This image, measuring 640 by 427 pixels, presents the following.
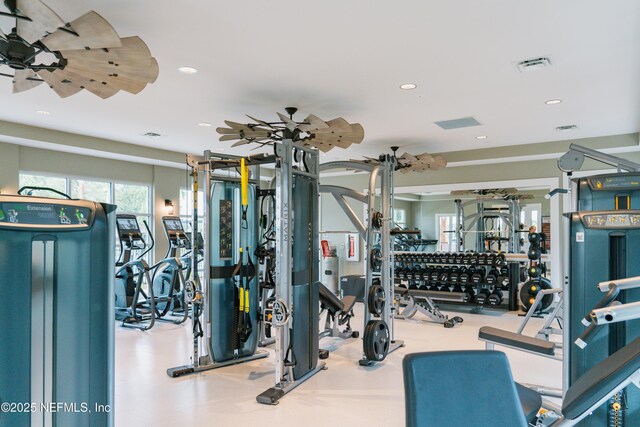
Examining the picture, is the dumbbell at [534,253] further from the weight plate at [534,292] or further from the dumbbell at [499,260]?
the dumbbell at [499,260]

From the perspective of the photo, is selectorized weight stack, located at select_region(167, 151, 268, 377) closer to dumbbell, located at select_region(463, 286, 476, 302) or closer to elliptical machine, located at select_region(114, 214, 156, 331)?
elliptical machine, located at select_region(114, 214, 156, 331)

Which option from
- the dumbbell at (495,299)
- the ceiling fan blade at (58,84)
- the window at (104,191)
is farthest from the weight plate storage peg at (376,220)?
the window at (104,191)

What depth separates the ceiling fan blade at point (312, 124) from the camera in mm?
4078

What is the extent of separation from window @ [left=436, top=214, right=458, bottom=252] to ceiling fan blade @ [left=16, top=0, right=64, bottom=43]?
8.57 metres

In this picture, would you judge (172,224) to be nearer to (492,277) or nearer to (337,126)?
(337,126)

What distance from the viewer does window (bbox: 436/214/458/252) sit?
32.2ft

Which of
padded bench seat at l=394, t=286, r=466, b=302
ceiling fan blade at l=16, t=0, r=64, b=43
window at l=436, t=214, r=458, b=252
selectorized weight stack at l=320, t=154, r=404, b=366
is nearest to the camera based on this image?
ceiling fan blade at l=16, t=0, r=64, b=43

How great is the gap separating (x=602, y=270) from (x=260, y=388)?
2810 millimetres

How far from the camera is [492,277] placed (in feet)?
24.1

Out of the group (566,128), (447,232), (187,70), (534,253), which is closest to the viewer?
(187,70)

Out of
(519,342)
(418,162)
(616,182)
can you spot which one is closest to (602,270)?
(616,182)

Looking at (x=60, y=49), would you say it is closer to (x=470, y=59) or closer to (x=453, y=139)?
(x=470, y=59)

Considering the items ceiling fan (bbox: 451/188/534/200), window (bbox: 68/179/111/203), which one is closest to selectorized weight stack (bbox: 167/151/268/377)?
window (bbox: 68/179/111/203)

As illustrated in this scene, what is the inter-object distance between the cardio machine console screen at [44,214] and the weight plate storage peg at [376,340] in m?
3.20
